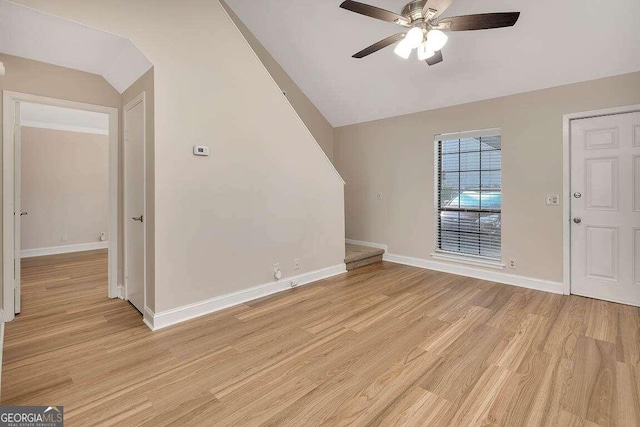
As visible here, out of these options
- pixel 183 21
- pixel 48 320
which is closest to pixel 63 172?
pixel 48 320

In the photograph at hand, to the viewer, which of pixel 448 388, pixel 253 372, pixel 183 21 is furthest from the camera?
pixel 183 21

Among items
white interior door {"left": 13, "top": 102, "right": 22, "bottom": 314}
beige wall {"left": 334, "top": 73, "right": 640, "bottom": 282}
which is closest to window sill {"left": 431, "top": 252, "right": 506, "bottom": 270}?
beige wall {"left": 334, "top": 73, "right": 640, "bottom": 282}

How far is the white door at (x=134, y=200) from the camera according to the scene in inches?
117

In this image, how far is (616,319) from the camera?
9.55ft

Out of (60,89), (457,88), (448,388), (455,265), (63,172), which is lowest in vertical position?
(448,388)

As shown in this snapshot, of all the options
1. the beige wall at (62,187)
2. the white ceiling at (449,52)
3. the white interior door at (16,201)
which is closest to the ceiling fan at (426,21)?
the white ceiling at (449,52)

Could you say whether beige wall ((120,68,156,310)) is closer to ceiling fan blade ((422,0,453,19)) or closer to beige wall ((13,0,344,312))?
beige wall ((13,0,344,312))

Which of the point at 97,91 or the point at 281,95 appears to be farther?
the point at 281,95

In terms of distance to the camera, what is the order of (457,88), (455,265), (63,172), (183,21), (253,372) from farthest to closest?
(63,172) < (455,265) < (457,88) < (183,21) < (253,372)

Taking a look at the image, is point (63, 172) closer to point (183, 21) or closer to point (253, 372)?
point (183, 21)

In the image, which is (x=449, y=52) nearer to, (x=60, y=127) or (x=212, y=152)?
(x=212, y=152)

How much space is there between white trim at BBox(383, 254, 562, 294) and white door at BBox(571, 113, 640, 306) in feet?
0.85

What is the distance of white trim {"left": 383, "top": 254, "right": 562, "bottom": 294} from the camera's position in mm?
3730

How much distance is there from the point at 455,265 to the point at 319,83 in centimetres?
373
